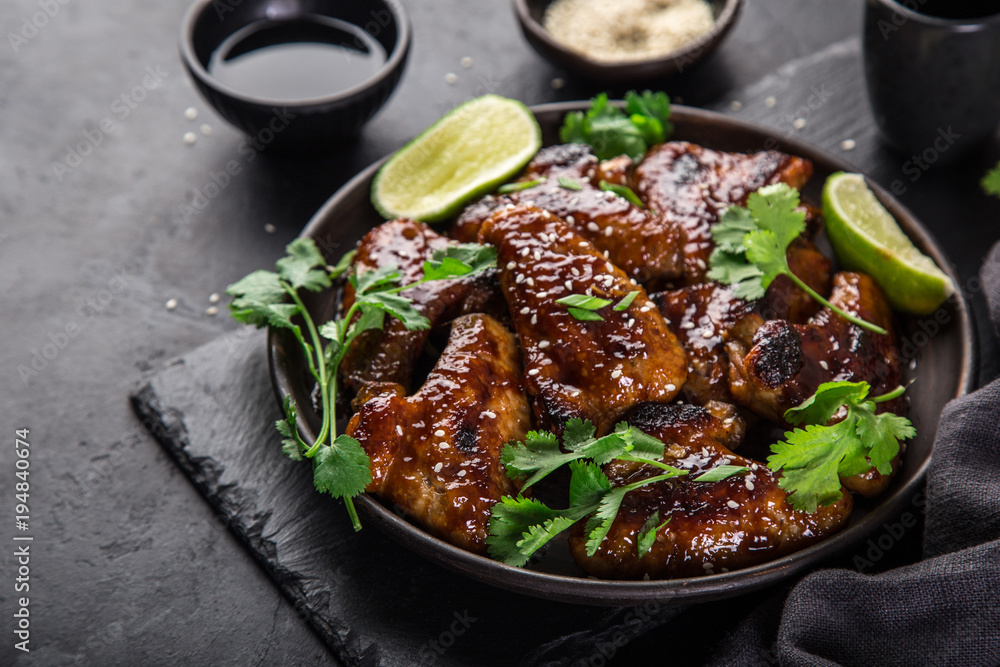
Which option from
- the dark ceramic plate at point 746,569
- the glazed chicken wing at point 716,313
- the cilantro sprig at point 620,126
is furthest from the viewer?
the cilantro sprig at point 620,126

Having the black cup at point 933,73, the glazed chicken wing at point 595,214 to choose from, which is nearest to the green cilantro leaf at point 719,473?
the glazed chicken wing at point 595,214

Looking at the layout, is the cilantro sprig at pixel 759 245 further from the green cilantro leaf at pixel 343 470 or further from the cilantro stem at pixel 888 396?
the green cilantro leaf at pixel 343 470

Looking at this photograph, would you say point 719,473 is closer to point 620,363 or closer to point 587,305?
point 620,363

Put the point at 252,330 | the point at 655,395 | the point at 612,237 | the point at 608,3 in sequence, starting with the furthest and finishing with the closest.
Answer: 1. the point at 608,3
2. the point at 252,330
3. the point at 612,237
4. the point at 655,395

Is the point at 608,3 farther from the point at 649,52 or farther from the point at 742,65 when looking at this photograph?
the point at 742,65

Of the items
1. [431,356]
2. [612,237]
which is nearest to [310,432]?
[431,356]

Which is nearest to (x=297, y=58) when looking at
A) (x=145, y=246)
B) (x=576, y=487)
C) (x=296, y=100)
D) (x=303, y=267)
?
(x=296, y=100)
